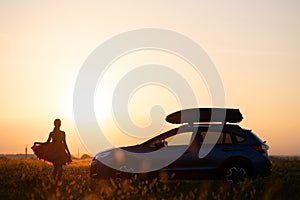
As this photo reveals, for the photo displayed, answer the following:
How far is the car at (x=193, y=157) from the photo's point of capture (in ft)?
45.9

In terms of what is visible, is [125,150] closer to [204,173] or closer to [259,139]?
[204,173]

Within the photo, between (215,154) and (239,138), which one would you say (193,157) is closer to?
(215,154)

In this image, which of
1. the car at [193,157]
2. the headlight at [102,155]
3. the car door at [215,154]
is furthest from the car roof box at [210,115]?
the headlight at [102,155]

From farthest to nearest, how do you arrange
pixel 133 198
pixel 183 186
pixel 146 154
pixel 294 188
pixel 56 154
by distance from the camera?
1. pixel 56 154
2. pixel 146 154
3. pixel 183 186
4. pixel 294 188
5. pixel 133 198

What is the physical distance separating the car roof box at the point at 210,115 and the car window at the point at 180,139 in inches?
18.3

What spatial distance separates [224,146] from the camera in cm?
1421

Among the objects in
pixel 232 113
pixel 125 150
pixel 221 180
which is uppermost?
pixel 232 113

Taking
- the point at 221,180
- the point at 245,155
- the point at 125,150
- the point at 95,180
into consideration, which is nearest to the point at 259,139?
the point at 245,155

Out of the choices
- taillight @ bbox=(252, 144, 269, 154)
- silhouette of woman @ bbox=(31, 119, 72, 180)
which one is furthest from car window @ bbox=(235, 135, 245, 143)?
silhouette of woman @ bbox=(31, 119, 72, 180)

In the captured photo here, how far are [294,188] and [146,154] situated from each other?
13.7ft

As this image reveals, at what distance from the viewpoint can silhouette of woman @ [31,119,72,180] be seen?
1488 cm

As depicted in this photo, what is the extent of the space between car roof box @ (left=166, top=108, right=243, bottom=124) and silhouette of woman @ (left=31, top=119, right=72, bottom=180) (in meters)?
3.60

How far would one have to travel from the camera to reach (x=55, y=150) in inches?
589

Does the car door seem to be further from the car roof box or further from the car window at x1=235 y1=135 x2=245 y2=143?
the car roof box
